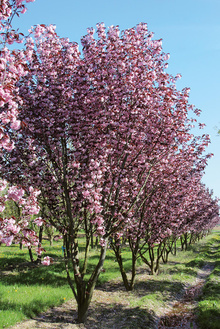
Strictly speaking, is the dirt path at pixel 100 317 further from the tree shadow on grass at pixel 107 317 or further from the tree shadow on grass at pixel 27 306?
the tree shadow on grass at pixel 27 306

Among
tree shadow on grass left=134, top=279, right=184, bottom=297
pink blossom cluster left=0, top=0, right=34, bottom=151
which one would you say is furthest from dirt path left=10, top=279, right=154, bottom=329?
pink blossom cluster left=0, top=0, right=34, bottom=151

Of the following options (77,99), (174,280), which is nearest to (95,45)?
(77,99)

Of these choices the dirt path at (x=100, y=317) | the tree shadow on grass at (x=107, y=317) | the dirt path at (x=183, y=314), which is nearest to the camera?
the dirt path at (x=100, y=317)

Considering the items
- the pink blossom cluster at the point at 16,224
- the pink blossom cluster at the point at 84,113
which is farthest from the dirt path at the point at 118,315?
the pink blossom cluster at the point at 16,224

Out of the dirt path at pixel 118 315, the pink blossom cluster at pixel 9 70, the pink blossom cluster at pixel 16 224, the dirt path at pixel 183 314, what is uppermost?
the pink blossom cluster at pixel 9 70

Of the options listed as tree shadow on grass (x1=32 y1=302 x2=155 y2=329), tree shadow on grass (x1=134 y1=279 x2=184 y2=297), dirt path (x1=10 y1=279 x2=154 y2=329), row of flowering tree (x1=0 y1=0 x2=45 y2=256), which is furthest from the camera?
tree shadow on grass (x1=134 y1=279 x2=184 y2=297)

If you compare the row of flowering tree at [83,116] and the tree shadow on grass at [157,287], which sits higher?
the row of flowering tree at [83,116]

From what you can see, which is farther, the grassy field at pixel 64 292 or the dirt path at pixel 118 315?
the grassy field at pixel 64 292

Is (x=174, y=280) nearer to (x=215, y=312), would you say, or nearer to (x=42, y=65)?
(x=215, y=312)

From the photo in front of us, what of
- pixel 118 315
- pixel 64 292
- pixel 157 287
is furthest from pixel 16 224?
pixel 157 287

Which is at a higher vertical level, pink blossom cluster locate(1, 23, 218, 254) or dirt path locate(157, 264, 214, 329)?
pink blossom cluster locate(1, 23, 218, 254)

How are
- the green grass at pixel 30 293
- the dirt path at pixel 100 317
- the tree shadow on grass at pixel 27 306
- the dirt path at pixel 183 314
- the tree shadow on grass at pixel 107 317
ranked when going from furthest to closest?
the dirt path at pixel 183 314 → the tree shadow on grass at pixel 27 306 → the tree shadow on grass at pixel 107 317 → the green grass at pixel 30 293 → the dirt path at pixel 100 317

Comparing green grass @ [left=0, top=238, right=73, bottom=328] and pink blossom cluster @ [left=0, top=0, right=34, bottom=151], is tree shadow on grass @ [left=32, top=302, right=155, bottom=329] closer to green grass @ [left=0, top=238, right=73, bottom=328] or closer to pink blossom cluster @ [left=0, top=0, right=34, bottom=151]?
green grass @ [left=0, top=238, right=73, bottom=328]

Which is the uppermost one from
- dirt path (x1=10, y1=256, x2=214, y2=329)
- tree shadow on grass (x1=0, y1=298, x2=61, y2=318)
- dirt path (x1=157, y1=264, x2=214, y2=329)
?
tree shadow on grass (x1=0, y1=298, x2=61, y2=318)
